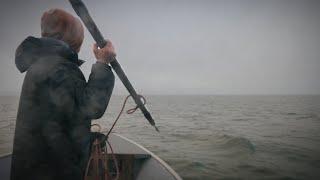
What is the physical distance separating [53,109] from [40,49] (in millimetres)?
458

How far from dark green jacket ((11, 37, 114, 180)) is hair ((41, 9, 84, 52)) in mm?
140

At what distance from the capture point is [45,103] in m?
1.94

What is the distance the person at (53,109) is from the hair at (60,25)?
3 centimetres

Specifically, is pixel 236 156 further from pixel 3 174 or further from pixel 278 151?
pixel 3 174

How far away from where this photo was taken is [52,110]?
194cm

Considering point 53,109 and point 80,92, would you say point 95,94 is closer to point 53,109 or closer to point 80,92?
A: point 80,92

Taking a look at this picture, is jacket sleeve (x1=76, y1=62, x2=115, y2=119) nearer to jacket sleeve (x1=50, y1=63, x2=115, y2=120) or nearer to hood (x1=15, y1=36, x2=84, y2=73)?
jacket sleeve (x1=50, y1=63, x2=115, y2=120)

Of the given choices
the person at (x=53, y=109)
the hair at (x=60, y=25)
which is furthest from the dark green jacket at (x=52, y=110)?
the hair at (x=60, y=25)

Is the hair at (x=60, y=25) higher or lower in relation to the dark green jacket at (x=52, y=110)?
higher

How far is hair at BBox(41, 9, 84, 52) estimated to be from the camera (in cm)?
211

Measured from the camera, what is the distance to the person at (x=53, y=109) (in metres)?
1.92

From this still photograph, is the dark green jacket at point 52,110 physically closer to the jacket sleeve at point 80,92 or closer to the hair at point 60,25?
the jacket sleeve at point 80,92

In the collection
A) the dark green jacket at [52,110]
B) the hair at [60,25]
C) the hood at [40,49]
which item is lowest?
the dark green jacket at [52,110]

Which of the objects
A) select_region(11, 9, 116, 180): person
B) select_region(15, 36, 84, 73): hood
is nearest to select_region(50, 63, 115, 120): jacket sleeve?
select_region(11, 9, 116, 180): person
